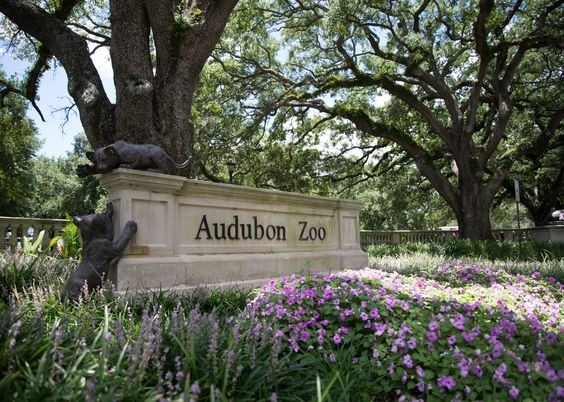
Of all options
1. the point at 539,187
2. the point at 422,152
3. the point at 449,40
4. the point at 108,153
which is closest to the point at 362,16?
the point at 449,40

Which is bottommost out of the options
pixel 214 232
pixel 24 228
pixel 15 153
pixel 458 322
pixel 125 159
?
pixel 458 322

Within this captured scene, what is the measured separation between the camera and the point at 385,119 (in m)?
18.4

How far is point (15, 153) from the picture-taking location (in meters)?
25.9

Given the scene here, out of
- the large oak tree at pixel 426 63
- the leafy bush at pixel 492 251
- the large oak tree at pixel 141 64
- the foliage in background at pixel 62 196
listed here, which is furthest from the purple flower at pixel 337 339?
the foliage in background at pixel 62 196

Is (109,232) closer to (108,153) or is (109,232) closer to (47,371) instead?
(108,153)

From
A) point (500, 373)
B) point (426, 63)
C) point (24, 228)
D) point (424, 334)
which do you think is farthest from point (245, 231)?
point (426, 63)

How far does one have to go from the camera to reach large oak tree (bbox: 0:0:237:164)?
6.92m

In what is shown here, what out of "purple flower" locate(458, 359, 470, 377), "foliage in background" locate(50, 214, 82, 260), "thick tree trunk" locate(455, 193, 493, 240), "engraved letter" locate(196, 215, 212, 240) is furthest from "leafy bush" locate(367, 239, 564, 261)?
"purple flower" locate(458, 359, 470, 377)

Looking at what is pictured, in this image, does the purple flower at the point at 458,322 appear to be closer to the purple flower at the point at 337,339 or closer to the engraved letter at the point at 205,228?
the purple flower at the point at 337,339

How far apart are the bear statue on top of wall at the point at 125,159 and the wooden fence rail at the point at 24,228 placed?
4.88m

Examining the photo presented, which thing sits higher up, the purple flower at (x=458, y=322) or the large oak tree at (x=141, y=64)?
the large oak tree at (x=141, y=64)

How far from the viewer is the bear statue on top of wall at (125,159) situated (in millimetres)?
5172

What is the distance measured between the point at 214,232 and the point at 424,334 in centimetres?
372

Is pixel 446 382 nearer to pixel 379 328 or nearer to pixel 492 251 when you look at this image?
pixel 379 328
